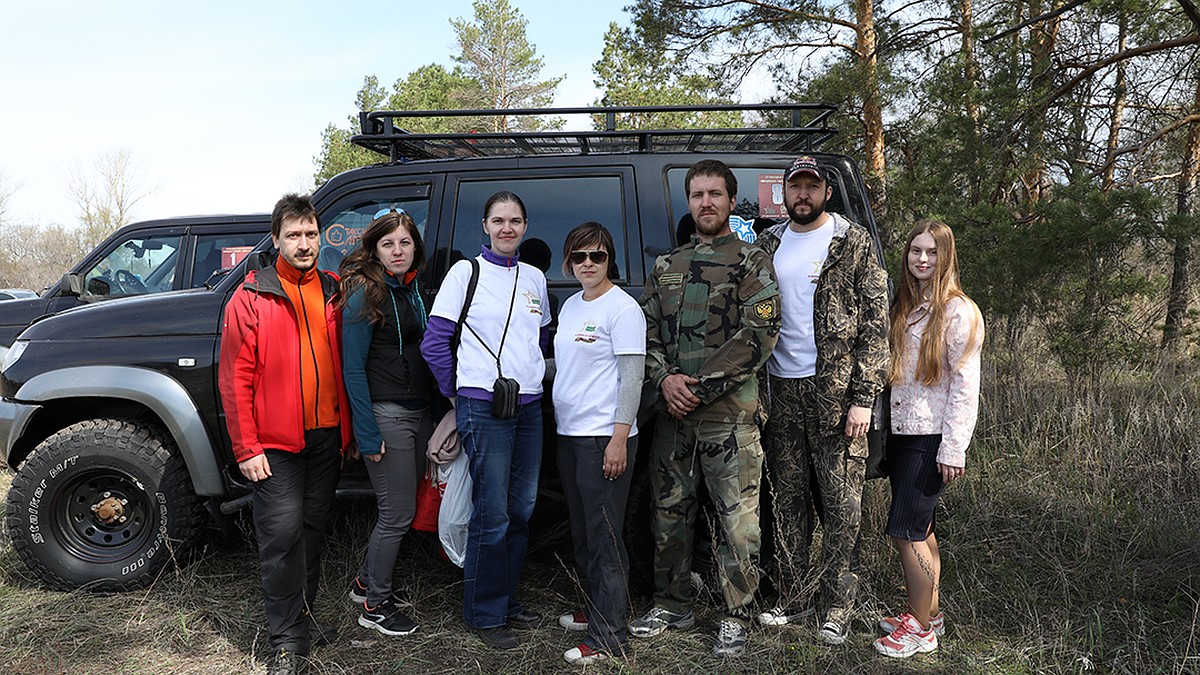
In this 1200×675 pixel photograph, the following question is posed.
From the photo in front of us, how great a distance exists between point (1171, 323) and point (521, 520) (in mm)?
5584

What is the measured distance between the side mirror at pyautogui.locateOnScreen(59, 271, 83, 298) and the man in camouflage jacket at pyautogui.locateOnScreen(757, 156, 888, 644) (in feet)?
21.4

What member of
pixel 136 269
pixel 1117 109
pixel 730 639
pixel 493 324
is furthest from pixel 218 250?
pixel 1117 109

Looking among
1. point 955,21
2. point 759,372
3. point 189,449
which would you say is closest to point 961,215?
point 955,21

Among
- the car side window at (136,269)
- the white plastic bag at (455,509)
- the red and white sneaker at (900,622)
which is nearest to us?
the red and white sneaker at (900,622)

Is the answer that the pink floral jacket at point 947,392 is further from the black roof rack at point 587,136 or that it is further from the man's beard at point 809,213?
the black roof rack at point 587,136

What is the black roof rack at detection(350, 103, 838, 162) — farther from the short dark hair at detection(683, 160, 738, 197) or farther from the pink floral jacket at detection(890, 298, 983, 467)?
the pink floral jacket at detection(890, 298, 983, 467)

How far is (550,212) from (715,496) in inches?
61.5

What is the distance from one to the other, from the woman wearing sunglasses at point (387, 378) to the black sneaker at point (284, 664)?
42cm

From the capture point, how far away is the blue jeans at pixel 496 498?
10.6 feet

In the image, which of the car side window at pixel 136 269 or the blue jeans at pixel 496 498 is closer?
the blue jeans at pixel 496 498

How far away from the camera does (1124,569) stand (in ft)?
12.3

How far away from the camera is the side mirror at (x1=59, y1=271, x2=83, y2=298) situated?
7.00 metres

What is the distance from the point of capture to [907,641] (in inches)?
125

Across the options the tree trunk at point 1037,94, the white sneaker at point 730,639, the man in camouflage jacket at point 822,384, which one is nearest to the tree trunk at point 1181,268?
the tree trunk at point 1037,94
